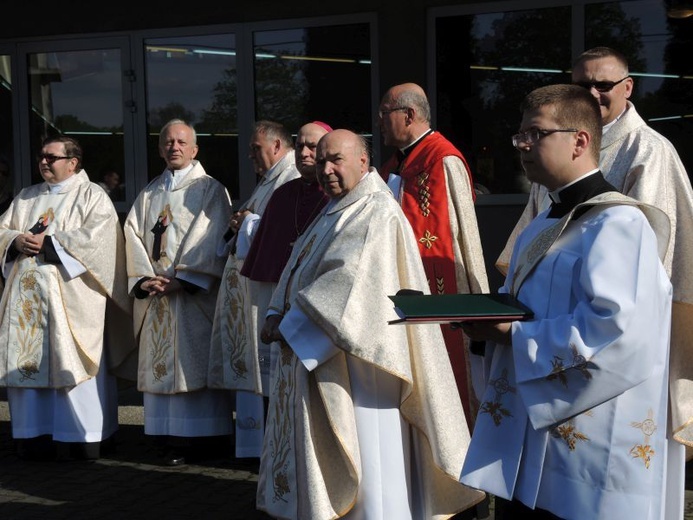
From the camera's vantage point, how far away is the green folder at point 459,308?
3039 mm

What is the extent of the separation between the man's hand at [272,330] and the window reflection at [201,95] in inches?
168

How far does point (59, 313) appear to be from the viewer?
738 cm

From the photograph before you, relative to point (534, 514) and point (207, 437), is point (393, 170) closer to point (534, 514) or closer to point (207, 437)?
point (207, 437)

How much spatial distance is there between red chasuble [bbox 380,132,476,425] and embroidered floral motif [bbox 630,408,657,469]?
2494 millimetres

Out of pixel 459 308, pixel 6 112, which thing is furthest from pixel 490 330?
pixel 6 112

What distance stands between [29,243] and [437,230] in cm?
293

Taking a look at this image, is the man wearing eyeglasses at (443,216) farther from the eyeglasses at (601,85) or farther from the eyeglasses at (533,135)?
the eyeglasses at (533,135)

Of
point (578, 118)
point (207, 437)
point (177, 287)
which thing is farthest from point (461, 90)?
point (578, 118)

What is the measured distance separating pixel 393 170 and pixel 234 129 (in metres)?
3.18

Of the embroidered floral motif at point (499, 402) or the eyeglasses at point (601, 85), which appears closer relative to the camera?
the embroidered floral motif at point (499, 402)

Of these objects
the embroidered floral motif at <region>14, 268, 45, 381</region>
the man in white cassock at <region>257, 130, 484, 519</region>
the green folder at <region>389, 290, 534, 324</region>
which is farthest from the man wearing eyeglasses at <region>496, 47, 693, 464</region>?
the embroidered floral motif at <region>14, 268, 45, 381</region>

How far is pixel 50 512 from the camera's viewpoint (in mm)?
6055

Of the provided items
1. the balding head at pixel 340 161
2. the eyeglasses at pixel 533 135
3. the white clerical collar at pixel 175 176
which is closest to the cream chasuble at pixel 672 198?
the balding head at pixel 340 161

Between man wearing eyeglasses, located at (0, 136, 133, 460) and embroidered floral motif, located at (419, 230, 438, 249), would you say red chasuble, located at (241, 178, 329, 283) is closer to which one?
embroidered floral motif, located at (419, 230, 438, 249)
